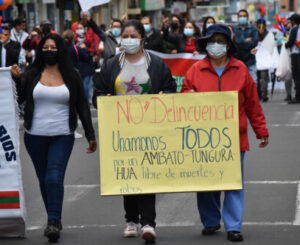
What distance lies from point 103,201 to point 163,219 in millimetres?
1237

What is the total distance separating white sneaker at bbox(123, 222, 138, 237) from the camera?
25.0 feet

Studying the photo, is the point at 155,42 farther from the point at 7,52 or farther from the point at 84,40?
the point at 84,40

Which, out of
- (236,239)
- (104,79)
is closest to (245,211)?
(236,239)

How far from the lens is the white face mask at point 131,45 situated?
24.8 ft

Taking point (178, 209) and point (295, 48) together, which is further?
point (295, 48)

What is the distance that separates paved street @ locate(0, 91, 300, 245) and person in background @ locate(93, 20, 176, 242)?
0.26 m

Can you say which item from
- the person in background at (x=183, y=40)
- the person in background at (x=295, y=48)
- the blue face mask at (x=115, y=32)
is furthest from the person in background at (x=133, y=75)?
the person in background at (x=295, y=48)

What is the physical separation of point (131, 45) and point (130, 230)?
4.77 feet

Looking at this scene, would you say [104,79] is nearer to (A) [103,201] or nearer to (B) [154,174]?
(B) [154,174]

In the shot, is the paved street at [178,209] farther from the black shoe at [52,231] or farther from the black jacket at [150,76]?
the black jacket at [150,76]

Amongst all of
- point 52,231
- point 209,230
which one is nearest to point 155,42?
point 209,230

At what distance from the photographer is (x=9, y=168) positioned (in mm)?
7680

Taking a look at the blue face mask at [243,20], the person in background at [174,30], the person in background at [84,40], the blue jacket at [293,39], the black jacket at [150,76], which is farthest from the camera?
the person in background at [84,40]

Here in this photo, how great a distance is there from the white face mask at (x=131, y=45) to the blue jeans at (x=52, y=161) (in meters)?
0.84
